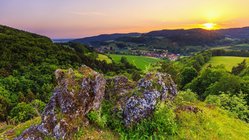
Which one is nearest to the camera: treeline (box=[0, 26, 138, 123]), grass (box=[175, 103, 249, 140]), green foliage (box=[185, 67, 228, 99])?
grass (box=[175, 103, 249, 140])

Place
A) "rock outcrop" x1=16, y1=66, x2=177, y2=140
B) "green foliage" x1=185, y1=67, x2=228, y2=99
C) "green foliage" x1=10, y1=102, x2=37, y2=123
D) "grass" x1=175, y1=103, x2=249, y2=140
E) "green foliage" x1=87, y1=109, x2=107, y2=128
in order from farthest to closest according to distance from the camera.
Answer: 1. "green foliage" x1=185, y1=67, x2=228, y2=99
2. "green foliage" x1=10, y1=102, x2=37, y2=123
3. "grass" x1=175, y1=103, x2=249, y2=140
4. "green foliage" x1=87, y1=109, x2=107, y2=128
5. "rock outcrop" x1=16, y1=66, x2=177, y2=140

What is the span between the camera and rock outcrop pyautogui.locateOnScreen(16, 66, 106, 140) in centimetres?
1101

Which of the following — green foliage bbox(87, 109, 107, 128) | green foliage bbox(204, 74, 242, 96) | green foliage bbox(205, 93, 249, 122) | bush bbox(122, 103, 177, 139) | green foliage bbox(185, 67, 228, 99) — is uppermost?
green foliage bbox(87, 109, 107, 128)

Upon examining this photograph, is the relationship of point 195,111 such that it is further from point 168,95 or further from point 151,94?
point 151,94

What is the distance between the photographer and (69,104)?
1155 cm

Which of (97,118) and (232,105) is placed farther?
(232,105)

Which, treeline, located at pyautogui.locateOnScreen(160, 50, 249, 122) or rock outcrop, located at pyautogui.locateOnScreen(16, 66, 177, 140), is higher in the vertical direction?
rock outcrop, located at pyautogui.locateOnScreen(16, 66, 177, 140)

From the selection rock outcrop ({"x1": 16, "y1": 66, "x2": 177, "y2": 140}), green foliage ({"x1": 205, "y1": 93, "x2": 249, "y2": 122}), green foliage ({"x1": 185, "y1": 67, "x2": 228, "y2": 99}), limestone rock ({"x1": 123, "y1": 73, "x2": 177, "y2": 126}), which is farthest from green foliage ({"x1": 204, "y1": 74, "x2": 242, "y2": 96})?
limestone rock ({"x1": 123, "y1": 73, "x2": 177, "y2": 126})

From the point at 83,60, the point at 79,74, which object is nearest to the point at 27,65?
the point at 83,60

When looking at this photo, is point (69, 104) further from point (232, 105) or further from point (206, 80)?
point (206, 80)

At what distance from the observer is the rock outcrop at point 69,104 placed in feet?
36.1

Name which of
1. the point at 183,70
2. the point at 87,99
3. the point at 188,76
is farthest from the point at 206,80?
the point at 87,99

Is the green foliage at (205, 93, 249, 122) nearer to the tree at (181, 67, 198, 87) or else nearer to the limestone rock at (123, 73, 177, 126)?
the limestone rock at (123, 73, 177, 126)

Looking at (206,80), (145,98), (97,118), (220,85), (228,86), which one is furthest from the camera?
(206,80)
